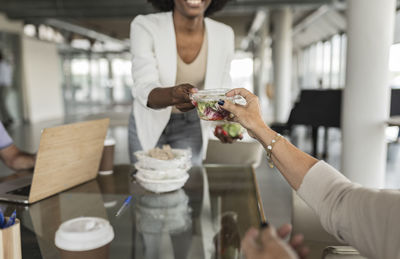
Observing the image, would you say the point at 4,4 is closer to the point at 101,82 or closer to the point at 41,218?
the point at 101,82

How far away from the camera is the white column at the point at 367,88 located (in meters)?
2.62

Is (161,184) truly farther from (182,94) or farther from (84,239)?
(84,239)

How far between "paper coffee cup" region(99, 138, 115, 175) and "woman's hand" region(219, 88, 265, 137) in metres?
0.87

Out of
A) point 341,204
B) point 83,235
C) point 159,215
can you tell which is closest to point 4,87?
point 159,215

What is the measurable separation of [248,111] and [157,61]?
2.60 ft

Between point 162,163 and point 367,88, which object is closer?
point 162,163

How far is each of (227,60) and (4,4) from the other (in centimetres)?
886

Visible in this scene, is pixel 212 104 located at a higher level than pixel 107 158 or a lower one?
higher

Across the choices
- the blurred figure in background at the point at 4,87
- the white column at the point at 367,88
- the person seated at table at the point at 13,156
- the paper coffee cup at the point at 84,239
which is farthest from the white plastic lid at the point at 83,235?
the blurred figure in background at the point at 4,87

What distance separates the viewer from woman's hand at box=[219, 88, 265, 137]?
1.00 meters

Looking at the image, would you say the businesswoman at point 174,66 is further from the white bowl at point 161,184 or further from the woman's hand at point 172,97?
the white bowl at point 161,184

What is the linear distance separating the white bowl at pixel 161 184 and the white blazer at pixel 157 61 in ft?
1.24

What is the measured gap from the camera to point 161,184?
1.38 meters

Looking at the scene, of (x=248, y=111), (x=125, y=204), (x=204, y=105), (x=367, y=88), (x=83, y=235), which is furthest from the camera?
(x=367, y=88)
